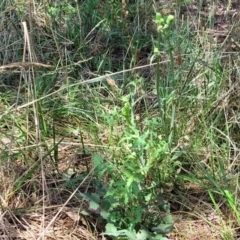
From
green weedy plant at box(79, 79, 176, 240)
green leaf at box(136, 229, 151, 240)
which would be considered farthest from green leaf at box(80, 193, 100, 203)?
green leaf at box(136, 229, 151, 240)

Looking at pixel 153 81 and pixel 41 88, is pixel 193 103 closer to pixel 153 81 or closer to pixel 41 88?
pixel 153 81

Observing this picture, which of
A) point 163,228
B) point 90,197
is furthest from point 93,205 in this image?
point 163,228

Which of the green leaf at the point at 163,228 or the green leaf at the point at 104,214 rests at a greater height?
the green leaf at the point at 104,214

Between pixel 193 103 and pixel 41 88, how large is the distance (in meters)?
0.76

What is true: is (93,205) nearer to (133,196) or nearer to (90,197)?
(90,197)

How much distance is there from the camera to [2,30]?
3051 mm

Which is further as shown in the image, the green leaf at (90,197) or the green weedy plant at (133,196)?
the green leaf at (90,197)

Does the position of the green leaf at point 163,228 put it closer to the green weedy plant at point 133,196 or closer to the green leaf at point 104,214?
the green weedy plant at point 133,196

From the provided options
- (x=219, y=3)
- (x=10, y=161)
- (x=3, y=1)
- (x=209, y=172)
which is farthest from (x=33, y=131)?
(x=219, y=3)

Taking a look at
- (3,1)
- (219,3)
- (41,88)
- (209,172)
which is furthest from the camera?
(219,3)

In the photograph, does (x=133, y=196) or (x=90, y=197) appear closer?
(x=133, y=196)

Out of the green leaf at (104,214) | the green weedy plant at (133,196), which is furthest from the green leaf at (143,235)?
the green leaf at (104,214)

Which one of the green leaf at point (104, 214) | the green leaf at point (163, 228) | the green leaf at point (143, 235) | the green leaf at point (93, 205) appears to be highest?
the green leaf at point (93, 205)

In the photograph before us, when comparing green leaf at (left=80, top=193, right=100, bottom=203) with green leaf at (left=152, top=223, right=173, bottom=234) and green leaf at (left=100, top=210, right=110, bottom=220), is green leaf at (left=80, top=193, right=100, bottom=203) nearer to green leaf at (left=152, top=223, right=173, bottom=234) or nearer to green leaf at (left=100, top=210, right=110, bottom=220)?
green leaf at (left=100, top=210, right=110, bottom=220)
